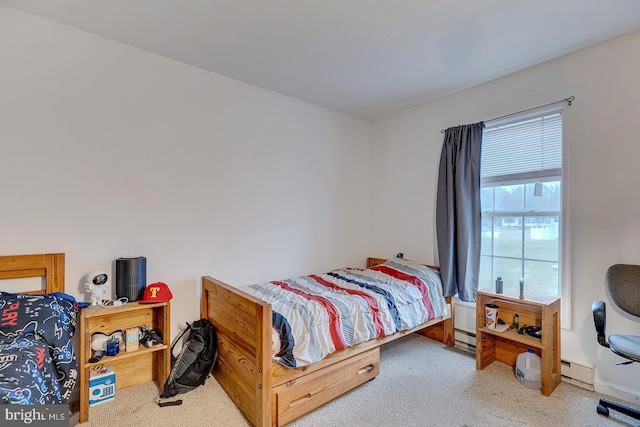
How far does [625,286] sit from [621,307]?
0.14 m

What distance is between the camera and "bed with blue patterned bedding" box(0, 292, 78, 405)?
3.83 feet

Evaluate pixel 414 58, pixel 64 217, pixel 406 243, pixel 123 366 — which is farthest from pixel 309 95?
pixel 123 366

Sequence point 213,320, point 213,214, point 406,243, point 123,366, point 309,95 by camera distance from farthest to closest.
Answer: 1. point 406,243
2. point 309,95
3. point 213,214
4. point 213,320
5. point 123,366

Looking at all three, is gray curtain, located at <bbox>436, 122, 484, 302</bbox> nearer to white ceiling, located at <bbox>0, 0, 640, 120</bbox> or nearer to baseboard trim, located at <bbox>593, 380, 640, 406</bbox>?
white ceiling, located at <bbox>0, 0, 640, 120</bbox>

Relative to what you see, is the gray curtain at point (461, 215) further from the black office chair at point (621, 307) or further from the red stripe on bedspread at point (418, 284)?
the black office chair at point (621, 307)

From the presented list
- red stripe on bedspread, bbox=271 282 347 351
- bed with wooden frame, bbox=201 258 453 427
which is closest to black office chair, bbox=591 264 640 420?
bed with wooden frame, bbox=201 258 453 427

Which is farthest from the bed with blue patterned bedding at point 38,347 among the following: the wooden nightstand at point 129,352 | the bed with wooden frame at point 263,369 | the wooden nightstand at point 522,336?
the wooden nightstand at point 522,336

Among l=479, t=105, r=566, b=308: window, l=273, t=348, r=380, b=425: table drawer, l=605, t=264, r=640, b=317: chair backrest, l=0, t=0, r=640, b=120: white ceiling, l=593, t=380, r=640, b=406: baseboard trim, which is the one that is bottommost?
l=593, t=380, r=640, b=406: baseboard trim

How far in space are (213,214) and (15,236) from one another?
1.22m

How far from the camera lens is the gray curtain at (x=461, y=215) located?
9.10 feet

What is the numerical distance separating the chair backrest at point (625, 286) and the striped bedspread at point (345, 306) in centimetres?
120

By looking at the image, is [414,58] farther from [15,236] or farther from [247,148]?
[15,236]

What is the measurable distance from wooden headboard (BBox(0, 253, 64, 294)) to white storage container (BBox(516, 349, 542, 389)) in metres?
3.29

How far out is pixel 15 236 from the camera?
184 centimetres
